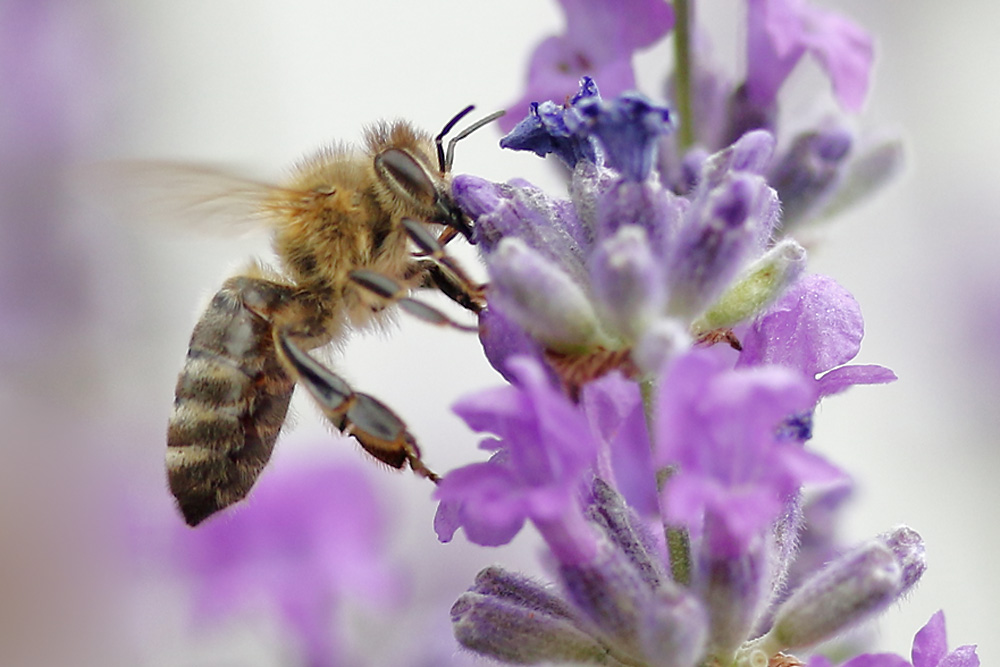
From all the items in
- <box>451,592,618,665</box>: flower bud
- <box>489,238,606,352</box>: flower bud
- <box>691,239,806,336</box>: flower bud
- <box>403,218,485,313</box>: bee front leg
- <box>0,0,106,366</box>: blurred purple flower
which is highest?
<box>0,0,106,366</box>: blurred purple flower

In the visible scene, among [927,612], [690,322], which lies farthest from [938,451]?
[690,322]

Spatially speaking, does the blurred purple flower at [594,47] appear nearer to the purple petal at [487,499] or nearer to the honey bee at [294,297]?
the honey bee at [294,297]

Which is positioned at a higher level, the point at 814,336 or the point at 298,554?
the point at 298,554

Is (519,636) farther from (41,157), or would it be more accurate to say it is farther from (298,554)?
(41,157)

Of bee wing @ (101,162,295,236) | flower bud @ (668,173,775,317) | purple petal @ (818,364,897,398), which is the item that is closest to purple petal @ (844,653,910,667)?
purple petal @ (818,364,897,398)

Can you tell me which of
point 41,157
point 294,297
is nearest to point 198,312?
point 294,297

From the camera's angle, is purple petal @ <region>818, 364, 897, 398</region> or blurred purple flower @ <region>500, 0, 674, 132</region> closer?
purple petal @ <region>818, 364, 897, 398</region>

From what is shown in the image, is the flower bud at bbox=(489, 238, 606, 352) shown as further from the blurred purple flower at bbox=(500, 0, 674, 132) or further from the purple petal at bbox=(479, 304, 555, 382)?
the blurred purple flower at bbox=(500, 0, 674, 132)
